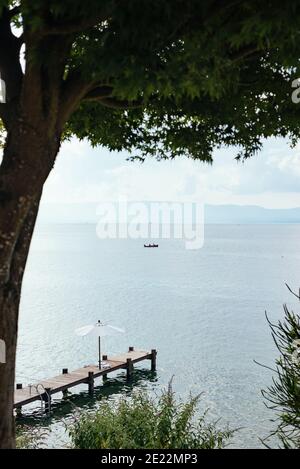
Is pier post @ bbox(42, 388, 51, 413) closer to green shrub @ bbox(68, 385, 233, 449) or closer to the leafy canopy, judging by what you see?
green shrub @ bbox(68, 385, 233, 449)

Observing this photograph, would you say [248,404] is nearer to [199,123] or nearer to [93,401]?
[93,401]

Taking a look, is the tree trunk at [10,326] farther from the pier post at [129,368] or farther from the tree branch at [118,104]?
the pier post at [129,368]

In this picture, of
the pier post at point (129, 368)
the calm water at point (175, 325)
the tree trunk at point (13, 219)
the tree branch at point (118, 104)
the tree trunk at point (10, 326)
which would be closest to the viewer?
the tree trunk at point (13, 219)

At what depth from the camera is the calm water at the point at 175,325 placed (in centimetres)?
2862

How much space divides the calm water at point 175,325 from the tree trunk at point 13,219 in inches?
230

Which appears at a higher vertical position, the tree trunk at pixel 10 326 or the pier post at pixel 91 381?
the tree trunk at pixel 10 326

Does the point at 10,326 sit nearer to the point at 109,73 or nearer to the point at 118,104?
the point at 109,73

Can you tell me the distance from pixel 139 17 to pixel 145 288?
67.9m

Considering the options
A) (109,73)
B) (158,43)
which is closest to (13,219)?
(109,73)

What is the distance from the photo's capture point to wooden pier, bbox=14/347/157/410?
23.9 metres

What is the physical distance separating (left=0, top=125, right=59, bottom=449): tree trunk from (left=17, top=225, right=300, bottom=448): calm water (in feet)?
19.1

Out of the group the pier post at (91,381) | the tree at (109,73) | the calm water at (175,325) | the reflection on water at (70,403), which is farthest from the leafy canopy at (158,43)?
the pier post at (91,381)

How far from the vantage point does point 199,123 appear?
7.63m

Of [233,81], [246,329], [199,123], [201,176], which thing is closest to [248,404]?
[246,329]
